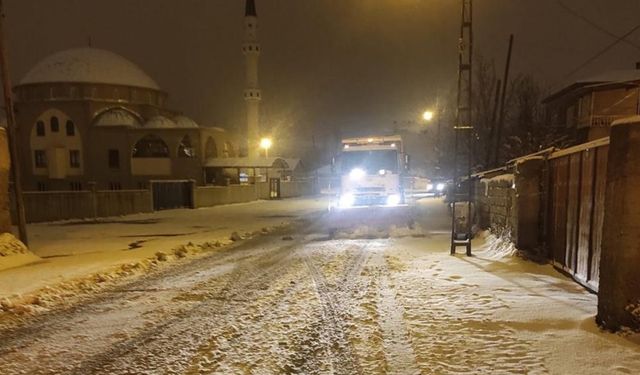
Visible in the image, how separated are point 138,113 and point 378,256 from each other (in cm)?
5716

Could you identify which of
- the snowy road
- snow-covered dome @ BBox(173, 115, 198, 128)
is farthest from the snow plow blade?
snow-covered dome @ BBox(173, 115, 198, 128)

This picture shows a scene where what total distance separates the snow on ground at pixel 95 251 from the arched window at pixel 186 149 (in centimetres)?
3093

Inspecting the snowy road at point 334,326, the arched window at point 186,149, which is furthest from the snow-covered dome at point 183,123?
the snowy road at point 334,326

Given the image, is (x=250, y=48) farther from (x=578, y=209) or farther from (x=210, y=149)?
(x=578, y=209)

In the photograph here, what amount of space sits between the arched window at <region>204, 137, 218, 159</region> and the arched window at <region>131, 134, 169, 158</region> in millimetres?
4551

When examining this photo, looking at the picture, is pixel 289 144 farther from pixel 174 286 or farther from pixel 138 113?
pixel 174 286

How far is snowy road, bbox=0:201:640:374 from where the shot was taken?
4.70 meters

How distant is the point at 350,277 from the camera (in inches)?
344

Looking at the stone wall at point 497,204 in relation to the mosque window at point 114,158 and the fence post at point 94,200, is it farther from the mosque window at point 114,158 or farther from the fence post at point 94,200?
the mosque window at point 114,158

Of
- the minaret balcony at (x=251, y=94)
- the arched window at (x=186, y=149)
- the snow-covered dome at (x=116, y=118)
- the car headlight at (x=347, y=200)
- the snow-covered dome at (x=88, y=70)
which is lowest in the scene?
the car headlight at (x=347, y=200)

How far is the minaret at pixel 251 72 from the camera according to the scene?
57.3 metres

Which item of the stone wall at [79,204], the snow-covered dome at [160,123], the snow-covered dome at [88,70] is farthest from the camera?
the snow-covered dome at [88,70]

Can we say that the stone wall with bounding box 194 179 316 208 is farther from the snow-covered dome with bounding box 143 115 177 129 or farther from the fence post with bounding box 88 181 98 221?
the snow-covered dome with bounding box 143 115 177 129

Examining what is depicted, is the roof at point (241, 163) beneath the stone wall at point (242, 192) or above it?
above
